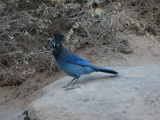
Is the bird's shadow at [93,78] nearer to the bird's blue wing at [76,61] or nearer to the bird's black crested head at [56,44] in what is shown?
the bird's blue wing at [76,61]

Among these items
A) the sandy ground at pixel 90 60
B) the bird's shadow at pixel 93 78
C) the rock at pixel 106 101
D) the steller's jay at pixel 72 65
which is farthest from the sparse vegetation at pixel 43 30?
the rock at pixel 106 101

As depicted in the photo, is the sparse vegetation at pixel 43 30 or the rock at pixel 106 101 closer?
the rock at pixel 106 101

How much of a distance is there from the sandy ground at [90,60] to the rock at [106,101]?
1.72m

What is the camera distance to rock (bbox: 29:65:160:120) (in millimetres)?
3557

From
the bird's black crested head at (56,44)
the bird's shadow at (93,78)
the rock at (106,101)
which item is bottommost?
the rock at (106,101)

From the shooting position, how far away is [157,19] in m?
7.59

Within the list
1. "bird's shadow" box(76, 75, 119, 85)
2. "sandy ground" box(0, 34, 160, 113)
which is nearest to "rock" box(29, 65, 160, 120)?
"bird's shadow" box(76, 75, 119, 85)

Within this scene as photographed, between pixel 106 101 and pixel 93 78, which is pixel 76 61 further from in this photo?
pixel 106 101

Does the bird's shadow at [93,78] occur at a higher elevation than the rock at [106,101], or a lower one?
higher

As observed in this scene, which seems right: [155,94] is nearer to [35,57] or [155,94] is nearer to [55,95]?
[55,95]

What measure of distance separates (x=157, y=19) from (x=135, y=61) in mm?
1609

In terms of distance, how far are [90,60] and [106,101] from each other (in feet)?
8.50

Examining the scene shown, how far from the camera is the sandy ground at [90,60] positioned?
603 cm

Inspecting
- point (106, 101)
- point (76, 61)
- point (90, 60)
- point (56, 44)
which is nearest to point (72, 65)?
point (76, 61)
